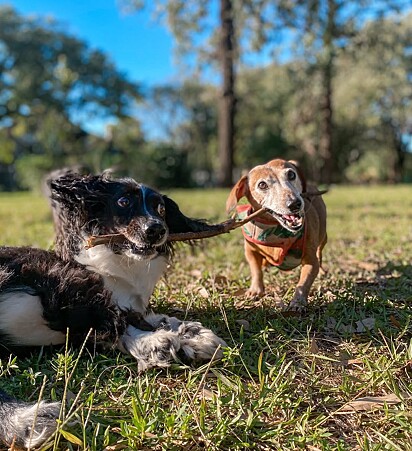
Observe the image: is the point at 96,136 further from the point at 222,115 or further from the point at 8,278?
the point at 8,278

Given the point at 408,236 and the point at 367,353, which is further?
the point at 408,236

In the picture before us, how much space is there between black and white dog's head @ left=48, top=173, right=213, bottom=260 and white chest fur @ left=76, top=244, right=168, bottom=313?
0.05 metres

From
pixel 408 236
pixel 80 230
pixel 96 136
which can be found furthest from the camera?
pixel 96 136

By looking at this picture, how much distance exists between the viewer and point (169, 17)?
16953 mm

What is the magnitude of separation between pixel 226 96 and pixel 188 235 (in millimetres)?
15890

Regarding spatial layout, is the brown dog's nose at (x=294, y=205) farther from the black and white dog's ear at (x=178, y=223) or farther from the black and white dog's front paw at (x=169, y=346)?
the black and white dog's front paw at (x=169, y=346)

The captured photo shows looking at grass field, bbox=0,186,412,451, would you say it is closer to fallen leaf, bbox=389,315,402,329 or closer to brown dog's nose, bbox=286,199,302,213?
fallen leaf, bbox=389,315,402,329

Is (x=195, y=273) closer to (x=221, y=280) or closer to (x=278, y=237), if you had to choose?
(x=221, y=280)

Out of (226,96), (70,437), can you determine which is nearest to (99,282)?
(70,437)

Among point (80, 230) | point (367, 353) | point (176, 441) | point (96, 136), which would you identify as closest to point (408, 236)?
point (367, 353)

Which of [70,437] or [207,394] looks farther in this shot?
[207,394]

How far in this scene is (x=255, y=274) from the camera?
3150 millimetres

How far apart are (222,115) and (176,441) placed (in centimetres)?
1707

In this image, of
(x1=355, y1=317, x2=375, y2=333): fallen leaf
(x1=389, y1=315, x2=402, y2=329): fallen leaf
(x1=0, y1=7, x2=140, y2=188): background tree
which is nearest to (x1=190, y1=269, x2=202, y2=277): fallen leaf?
(x1=355, y1=317, x2=375, y2=333): fallen leaf
